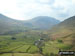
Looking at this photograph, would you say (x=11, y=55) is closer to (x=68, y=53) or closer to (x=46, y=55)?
(x=46, y=55)

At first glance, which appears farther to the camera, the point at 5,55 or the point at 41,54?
the point at 41,54

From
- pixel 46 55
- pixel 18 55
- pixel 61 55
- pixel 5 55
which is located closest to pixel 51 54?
pixel 46 55

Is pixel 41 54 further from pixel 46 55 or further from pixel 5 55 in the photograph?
pixel 5 55

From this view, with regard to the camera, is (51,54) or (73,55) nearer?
(73,55)

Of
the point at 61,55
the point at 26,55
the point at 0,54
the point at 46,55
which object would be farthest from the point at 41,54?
the point at 0,54

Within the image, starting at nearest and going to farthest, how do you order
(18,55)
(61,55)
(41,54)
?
(61,55)
(18,55)
(41,54)

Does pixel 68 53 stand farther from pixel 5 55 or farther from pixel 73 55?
pixel 5 55

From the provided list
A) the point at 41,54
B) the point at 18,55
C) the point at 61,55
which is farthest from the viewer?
the point at 41,54

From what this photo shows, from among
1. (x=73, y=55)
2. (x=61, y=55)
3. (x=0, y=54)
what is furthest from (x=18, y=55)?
(x=73, y=55)
